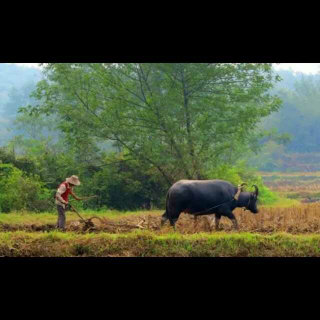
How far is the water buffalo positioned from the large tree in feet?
22.1

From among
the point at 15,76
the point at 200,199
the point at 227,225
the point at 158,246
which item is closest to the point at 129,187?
the point at 227,225

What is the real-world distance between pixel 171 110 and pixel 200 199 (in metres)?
8.15

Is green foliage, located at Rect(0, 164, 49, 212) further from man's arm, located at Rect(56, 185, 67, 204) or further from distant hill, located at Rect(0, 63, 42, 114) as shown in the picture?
distant hill, located at Rect(0, 63, 42, 114)

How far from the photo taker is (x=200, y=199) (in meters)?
11.8

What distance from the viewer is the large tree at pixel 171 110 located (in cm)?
1908

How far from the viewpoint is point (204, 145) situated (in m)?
19.2

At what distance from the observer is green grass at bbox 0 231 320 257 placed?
10008 mm

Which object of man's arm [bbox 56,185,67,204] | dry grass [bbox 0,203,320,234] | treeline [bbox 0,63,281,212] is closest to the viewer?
man's arm [bbox 56,185,67,204]

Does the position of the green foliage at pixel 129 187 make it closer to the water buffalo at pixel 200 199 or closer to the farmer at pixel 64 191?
Answer: the water buffalo at pixel 200 199

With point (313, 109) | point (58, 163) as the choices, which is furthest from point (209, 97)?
point (313, 109)

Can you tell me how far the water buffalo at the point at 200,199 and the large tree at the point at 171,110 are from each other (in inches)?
265

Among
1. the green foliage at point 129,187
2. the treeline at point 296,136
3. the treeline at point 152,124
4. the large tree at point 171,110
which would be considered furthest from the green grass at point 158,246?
the treeline at point 296,136

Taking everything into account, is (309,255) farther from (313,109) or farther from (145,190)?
(313,109)

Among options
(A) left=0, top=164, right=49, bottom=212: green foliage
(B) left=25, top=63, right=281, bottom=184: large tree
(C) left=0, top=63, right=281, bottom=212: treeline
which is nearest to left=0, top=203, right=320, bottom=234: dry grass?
(A) left=0, top=164, right=49, bottom=212: green foliage
